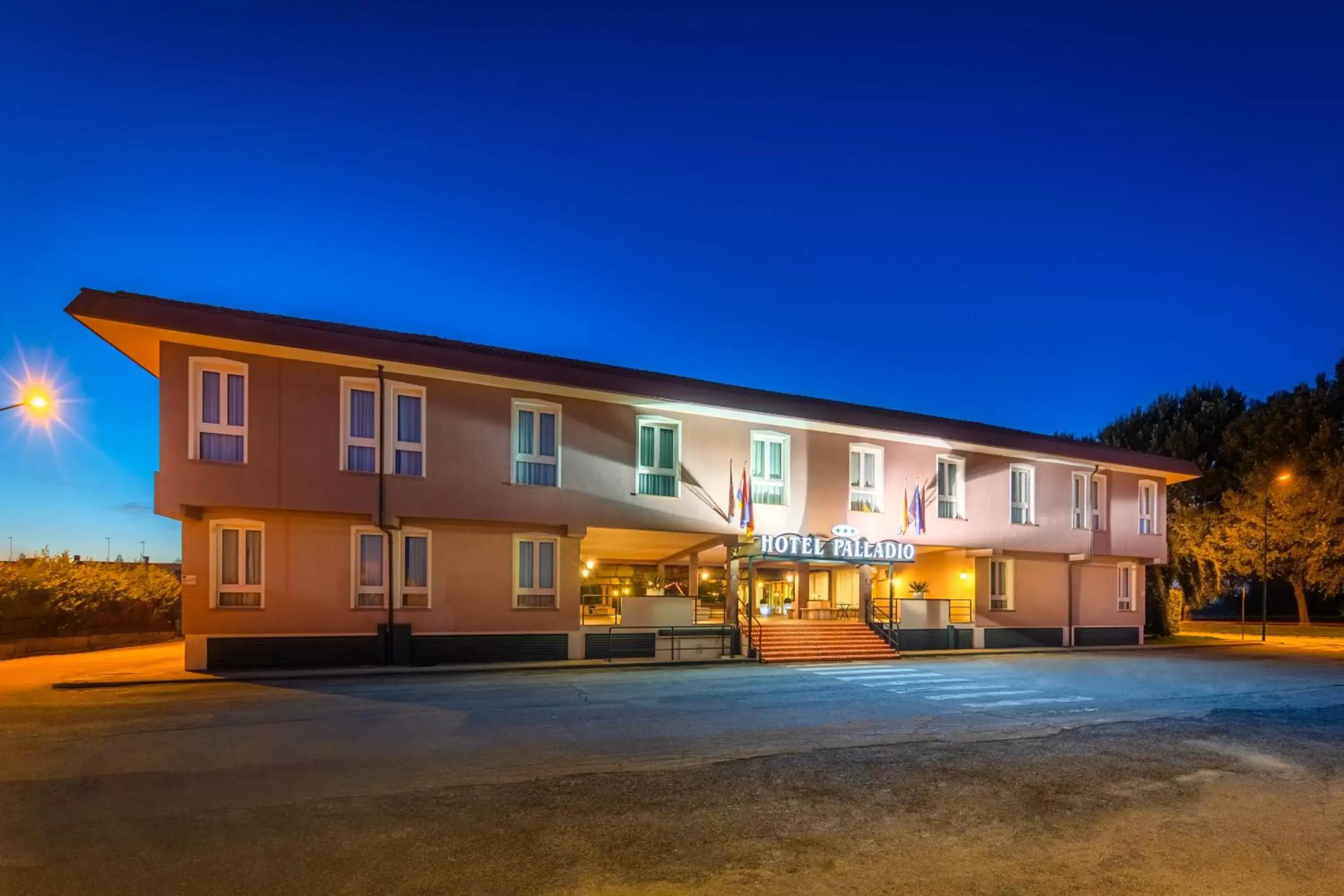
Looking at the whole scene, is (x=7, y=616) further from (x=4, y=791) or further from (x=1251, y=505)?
(x=1251, y=505)

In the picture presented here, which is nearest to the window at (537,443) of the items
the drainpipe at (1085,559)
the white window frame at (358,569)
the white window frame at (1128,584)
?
the white window frame at (358,569)

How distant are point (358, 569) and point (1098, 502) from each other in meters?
27.5

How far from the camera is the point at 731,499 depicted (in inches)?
886

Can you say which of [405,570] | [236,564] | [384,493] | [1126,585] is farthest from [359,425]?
[1126,585]

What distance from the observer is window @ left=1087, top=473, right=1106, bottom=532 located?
30.5 metres

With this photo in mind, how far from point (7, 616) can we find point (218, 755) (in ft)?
60.8

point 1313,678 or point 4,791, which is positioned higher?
point 4,791

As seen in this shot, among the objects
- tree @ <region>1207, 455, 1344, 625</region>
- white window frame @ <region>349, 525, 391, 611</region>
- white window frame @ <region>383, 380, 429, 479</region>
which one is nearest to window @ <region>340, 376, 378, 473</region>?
white window frame @ <region>383, 380, 429, 479</region>

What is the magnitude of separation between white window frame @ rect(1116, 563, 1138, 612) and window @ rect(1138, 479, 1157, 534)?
1.58 meters

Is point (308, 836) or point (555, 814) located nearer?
point (308, 836)

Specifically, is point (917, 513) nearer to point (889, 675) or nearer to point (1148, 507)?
point (889, 675)

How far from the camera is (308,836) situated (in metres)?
6.52

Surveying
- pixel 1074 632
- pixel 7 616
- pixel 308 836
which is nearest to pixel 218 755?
pixel 308 836

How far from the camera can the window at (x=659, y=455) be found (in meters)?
22.2
